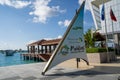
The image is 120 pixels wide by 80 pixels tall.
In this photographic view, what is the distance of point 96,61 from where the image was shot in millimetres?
21672

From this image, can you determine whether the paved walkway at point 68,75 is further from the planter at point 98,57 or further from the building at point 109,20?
the building at point 109,20

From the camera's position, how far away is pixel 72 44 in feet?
53.7

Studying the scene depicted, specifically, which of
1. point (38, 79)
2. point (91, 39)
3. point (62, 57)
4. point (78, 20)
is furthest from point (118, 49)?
point (38, 79)

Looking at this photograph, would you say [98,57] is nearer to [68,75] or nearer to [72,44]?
[72,44]

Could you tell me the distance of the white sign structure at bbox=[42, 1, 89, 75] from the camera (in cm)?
1468

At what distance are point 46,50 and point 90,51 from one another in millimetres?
31145

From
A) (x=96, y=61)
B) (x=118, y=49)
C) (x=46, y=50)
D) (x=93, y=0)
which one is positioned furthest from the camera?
(x=93, y=0)

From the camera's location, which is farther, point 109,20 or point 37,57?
point 109,20

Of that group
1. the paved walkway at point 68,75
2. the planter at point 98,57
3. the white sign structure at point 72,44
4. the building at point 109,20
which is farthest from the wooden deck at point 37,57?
the paved walkway at point 68,75

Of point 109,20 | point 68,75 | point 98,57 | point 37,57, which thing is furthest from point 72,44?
point 109,20

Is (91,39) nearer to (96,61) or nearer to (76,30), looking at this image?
(96,61)

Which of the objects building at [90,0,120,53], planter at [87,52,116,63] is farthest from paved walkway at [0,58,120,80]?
building at [90,0,120,53]

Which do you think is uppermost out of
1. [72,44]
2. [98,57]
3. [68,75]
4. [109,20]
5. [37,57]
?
[109,20]

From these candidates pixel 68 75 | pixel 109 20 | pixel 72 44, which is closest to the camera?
pixel 68 75
